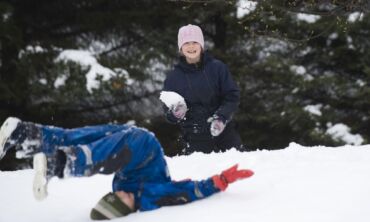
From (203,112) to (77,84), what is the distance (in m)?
5.10

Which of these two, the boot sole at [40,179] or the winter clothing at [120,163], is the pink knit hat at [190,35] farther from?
the boot sole at [40,179]

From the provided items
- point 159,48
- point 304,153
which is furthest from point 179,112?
point 159,48

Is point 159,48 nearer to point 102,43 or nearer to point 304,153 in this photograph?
point 102,43

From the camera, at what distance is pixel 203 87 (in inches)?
185

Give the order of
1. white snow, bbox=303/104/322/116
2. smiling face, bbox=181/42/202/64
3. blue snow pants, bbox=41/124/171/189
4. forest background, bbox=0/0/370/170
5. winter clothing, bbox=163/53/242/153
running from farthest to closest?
1. white snow, bbox=303/104/322/116
2. forest background, bbox=0/0/370/170
3. winter clothing, bbox=163/53/242/153
4. smiling face, bbox=181/42/202/64
5. blue snow pants, bbox=41/124/171/189

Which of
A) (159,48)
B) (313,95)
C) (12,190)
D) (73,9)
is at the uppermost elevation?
(73,9)

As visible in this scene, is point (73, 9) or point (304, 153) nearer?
point (304, 153)

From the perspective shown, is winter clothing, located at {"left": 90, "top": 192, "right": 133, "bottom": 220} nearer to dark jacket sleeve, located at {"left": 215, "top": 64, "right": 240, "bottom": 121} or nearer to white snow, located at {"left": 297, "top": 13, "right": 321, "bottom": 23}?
dark jacket sleeve, located at {"left": 215, "top": 64, "right": 240, "bottom": 121}

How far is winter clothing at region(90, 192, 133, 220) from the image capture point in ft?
9.60

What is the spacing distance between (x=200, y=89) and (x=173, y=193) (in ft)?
6.22

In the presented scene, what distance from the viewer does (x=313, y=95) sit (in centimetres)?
1014

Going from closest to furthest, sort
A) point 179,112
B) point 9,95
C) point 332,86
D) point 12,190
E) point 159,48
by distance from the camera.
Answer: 1. point 12,190
2. point 179,112
3. point 9,95
4. point 332,86
5. point 159,48

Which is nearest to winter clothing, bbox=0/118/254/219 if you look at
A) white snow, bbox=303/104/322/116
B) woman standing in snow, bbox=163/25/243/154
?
woman standing in snow, bbox=163/25/243/154

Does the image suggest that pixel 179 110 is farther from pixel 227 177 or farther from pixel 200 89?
pixel 227 177
